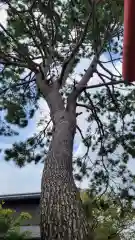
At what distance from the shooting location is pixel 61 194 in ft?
12.5

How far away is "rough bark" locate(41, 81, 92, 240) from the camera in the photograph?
132 inches

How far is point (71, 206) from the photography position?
12.0ft

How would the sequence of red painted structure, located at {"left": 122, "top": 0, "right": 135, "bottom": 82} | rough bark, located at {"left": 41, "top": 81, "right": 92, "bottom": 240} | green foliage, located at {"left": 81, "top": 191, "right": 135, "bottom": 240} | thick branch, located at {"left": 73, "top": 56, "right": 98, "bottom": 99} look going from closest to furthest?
red painted structure, located at {"left": 122, "top": 0, "right": 135, "bottom": 82} < rough bark, located at {"left": 41, "top": 81, "right": 92, "bottom": 240} < green foliage, located at {"left": 81, "top": 191, "right": 135, "bottom": 240} < thick branch, located at {"left": 73, "top": 56, "right": 98, "bottom": 99}

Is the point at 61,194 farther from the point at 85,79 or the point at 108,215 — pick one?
the point at 108,215

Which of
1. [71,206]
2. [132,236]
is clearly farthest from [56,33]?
[132,236]

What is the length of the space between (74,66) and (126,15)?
20.0 ft

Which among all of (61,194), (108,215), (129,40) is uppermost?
(108,215)

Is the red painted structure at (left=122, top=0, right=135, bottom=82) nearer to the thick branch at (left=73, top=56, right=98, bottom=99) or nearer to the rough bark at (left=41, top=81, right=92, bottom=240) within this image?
the rough bark at (left=41, top=81, right=92, bottom=240)

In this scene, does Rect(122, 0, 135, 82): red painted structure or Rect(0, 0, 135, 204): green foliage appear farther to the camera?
Rect(0, 0, 135, 204): green foliage

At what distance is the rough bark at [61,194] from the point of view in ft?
11.0

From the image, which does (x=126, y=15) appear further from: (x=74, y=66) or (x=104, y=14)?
(x=74, y=66)

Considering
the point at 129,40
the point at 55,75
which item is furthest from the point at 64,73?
the point at 129,40

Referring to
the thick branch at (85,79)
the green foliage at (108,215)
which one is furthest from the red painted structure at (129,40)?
the thick branch at (85,79)

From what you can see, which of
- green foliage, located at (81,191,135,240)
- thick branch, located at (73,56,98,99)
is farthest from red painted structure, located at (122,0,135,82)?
thick branch, located at (73,56,98,99)
